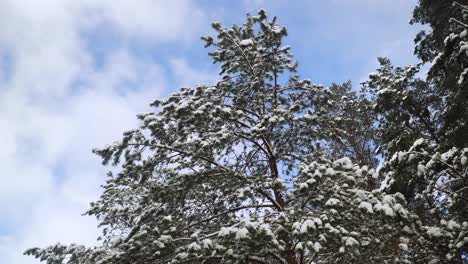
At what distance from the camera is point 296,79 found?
8734 millimetres

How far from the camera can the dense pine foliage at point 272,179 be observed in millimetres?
5543

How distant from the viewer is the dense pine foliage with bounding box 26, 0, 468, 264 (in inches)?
218

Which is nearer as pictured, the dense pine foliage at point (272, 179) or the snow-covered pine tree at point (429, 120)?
the dense pine foliage at point (272, 179)

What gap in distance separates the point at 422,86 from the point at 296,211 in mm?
8988

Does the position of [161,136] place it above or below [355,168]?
above

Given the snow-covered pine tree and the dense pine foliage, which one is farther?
the snow-covered pine tree

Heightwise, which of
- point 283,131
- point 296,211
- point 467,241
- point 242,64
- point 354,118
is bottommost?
point 467,241

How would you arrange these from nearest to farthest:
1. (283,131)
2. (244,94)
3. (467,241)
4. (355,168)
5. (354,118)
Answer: (467,241), (355,168), (283,131), (244,94), (354,118)

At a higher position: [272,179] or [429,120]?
[429,120]

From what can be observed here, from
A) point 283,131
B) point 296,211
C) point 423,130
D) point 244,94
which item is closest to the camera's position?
point 296,211

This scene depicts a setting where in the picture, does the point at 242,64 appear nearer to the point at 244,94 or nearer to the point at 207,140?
the point at 244,94

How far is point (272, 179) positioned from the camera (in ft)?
21.7

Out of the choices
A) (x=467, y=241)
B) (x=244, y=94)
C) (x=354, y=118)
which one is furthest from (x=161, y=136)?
(x=354, y=118)

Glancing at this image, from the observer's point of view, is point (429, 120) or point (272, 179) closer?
point (272, 179)
